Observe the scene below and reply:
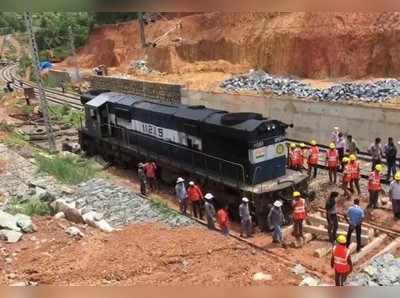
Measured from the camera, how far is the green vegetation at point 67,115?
33.2m

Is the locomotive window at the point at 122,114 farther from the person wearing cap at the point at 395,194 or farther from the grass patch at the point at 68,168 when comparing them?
the person wearing cap at the point at 395,194

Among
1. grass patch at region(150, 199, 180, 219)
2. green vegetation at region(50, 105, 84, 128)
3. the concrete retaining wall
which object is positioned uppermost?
the concrete retaining wall

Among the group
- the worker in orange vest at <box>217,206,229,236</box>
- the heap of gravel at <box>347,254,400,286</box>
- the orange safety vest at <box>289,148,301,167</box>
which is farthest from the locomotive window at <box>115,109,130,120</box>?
the heap of gravel at <box>347,254,400,286</box>

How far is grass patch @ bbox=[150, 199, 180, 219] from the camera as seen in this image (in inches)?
624

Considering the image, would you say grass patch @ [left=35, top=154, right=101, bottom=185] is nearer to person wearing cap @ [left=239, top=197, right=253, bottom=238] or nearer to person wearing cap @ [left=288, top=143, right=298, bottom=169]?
person wearing cap @ [left=288, top=143, right=298, bottom=169]

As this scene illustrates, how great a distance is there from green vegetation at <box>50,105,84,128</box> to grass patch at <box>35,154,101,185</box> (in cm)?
912

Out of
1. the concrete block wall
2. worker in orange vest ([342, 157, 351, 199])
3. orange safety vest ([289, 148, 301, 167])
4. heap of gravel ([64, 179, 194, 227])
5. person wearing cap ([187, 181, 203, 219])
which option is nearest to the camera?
heap of gravel ([64, 179, 194, 227])

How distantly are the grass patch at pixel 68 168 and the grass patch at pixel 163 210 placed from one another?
4646 mm

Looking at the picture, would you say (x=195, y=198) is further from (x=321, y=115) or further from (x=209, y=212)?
(x=321, y=115)

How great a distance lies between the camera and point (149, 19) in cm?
5231

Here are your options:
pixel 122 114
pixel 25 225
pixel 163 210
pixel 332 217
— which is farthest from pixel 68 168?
pixel 332 217

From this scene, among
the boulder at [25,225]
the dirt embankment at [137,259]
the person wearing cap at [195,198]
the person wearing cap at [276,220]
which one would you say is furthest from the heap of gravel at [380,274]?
the boulder at [25,225]

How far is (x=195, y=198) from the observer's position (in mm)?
15719

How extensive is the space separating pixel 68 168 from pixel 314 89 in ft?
43.0
